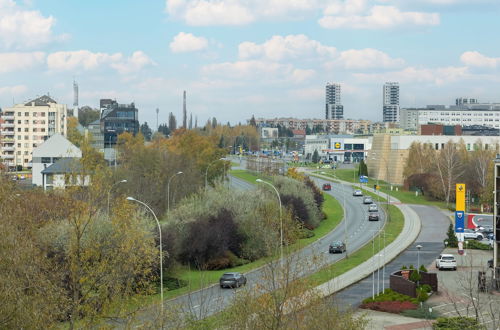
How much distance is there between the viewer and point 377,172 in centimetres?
13438

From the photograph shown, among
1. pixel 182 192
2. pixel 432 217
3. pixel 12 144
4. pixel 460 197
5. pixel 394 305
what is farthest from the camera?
pixel 12 144

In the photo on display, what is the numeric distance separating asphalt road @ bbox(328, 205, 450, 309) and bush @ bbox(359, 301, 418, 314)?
79 cm

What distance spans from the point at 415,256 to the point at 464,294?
16.6 meters

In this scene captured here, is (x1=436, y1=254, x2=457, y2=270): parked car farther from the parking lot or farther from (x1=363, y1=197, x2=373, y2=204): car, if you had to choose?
(x1=363, y1=197, x2=373, y2=204): car

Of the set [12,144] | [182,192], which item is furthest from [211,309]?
[12,144]

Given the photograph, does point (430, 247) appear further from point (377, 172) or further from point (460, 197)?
point (377, 172)

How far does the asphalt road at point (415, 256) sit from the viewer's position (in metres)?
41.7

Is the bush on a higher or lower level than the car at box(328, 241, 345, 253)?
higher

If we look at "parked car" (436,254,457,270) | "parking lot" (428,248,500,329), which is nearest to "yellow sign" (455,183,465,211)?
"parking lot" (428,248,500,329)

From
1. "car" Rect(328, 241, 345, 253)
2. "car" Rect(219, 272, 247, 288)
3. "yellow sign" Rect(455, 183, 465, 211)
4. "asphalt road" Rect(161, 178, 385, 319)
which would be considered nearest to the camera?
"asphalt road" Rect(161, 178, 385, 319)

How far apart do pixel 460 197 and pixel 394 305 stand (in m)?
25.2

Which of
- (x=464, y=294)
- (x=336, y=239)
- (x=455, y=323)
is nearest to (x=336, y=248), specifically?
(x=336, y=239)

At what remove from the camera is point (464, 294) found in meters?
41.5

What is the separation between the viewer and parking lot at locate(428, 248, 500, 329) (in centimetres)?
3491
